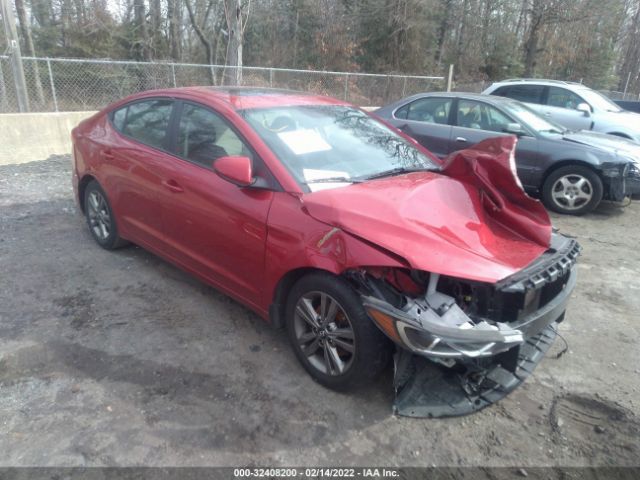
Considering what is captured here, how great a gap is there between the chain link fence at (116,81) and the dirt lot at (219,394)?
6792 mm

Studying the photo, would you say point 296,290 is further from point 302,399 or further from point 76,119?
point 76,119

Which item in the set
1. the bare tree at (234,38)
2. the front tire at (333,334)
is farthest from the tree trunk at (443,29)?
the front tire at (333,334)

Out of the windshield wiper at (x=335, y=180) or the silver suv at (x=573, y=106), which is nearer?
the windshield wiper at (x=335, y=180)

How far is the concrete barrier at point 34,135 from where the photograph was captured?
27.2 ft

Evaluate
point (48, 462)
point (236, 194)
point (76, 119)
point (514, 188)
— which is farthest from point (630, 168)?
point (76, 119)

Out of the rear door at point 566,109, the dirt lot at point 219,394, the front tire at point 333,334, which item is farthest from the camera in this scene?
the rear door at point 566,109

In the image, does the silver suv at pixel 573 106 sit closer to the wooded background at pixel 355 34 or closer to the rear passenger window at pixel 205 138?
the wooded background at pixel 355 34

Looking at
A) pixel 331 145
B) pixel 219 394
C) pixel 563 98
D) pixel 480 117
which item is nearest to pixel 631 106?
pixel 563 98

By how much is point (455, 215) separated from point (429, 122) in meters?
5.26

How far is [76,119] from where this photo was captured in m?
9.39

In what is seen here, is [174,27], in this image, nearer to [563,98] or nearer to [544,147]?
[563,98]

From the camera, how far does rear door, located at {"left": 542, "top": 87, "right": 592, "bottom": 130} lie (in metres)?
9.61

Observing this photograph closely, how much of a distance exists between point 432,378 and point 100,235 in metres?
3.67

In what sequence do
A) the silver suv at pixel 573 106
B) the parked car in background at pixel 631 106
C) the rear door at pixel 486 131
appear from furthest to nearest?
the parked car in background at pixel 631 106 < the silver suv at pixel 573 106 < the rear door at pixel 486 131
